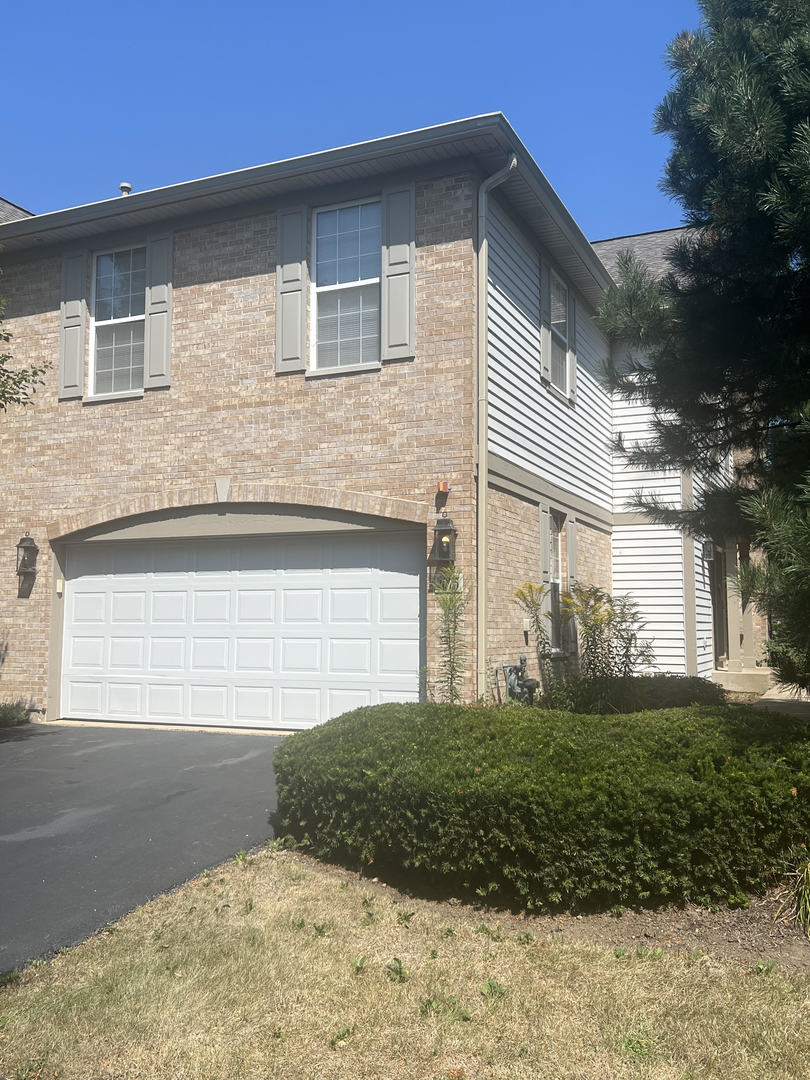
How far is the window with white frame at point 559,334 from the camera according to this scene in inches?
513

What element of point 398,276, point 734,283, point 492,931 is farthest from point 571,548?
point 492,931

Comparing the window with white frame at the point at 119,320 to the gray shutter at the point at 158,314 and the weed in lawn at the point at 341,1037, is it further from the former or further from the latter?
the weed in lawn at the point at 341,1037

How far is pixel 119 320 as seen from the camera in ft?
38.5

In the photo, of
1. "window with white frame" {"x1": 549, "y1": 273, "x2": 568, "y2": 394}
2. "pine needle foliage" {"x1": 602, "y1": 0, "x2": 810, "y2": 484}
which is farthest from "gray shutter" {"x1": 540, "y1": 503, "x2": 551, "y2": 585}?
"pine needle foliage" {"x1": 602, "y1": 0, "x2": 810, "y2": 484}

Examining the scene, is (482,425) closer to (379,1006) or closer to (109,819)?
(109,819)

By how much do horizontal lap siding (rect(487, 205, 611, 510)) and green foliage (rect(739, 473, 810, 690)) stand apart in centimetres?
464

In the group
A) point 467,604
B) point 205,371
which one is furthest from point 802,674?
point 205,371

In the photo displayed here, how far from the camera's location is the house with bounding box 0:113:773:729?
9.95 m

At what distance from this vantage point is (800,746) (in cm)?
539

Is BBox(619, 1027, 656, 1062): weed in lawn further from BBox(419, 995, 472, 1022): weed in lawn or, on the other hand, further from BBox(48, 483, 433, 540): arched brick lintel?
BBox(48, 483, 433, 540): arched brick lintel

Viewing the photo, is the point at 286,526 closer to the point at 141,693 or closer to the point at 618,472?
the point at 141,693

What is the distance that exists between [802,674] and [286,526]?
5.72m

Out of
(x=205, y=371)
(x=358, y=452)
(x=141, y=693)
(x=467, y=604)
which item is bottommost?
(x=141, y=693)

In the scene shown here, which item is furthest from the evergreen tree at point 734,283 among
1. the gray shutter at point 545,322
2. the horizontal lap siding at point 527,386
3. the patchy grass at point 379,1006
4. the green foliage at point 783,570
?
the gray shutter at point 545,322
